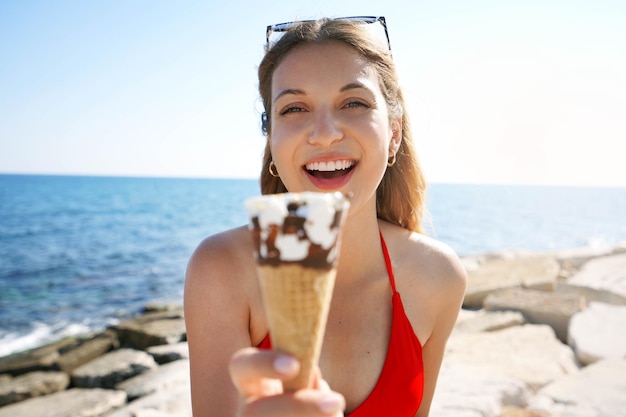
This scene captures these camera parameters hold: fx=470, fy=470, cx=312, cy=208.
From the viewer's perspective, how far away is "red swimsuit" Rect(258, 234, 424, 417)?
204 cm

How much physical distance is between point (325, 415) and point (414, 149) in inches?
88.8

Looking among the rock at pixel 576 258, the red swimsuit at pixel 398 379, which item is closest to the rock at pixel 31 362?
the red swimsuit at pixel 398 379

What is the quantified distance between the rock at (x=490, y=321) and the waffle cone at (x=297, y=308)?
5264 mm

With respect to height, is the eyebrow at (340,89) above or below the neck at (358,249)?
above

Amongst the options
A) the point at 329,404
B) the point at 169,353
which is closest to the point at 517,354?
the point at 329,404

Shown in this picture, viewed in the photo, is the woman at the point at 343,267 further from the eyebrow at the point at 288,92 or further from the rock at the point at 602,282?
the rock at the point at 602,282

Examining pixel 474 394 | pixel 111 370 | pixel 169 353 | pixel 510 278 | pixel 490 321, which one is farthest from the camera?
pixel 510 278

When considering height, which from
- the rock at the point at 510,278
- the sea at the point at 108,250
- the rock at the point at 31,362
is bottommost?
the sea at the point at 108,250

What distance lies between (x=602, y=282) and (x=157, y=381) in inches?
280

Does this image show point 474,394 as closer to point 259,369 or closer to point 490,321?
point 490,321

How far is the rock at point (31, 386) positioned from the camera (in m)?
6.36

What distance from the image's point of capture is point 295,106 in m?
2.03

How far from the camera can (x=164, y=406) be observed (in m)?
4.13

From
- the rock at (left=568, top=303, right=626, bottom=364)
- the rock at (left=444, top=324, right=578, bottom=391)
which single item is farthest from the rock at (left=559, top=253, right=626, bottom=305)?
the rock at (left=444, top=324, right=578, bottom=391)
